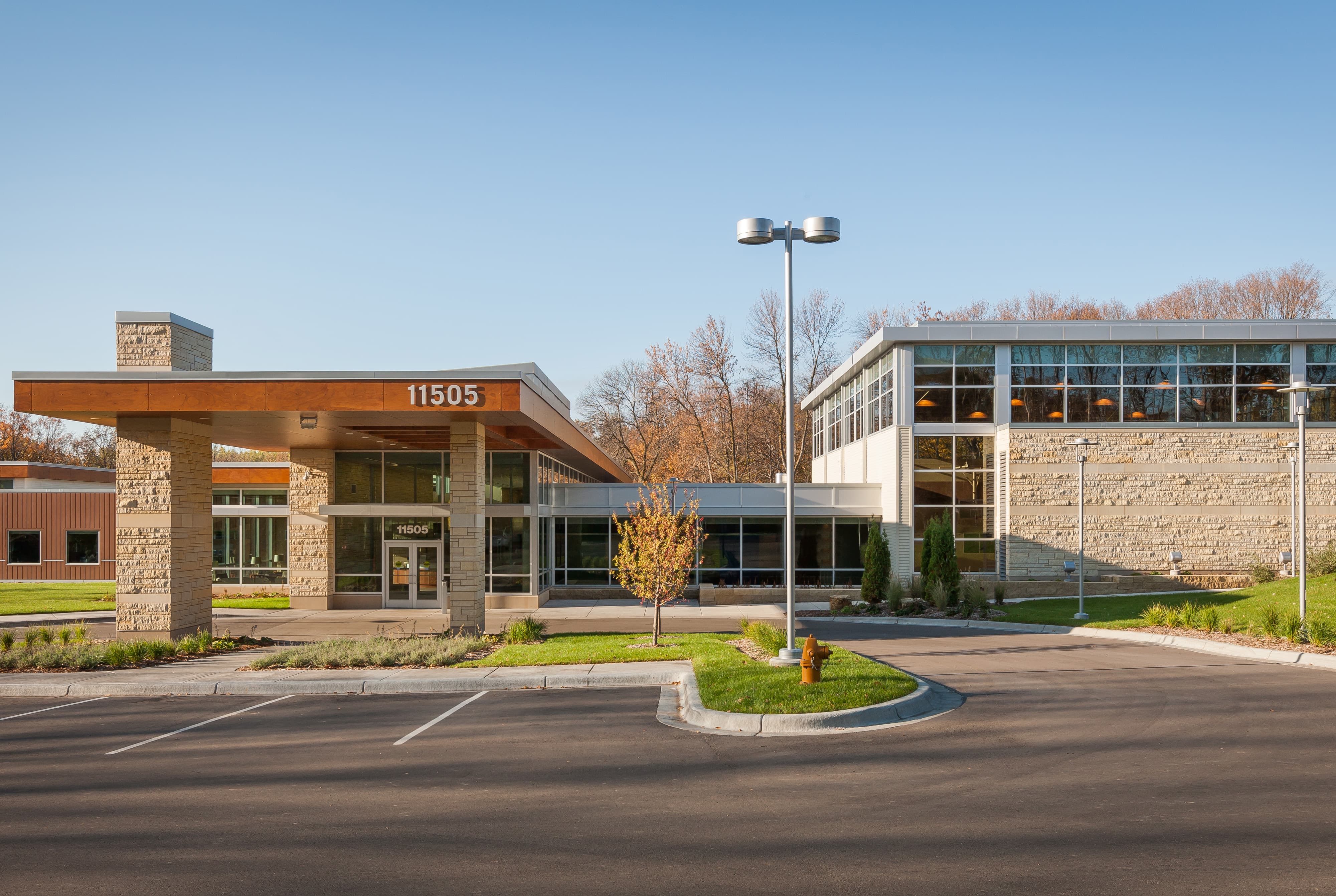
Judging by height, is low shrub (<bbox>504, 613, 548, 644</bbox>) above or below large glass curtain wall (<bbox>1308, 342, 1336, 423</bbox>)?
below

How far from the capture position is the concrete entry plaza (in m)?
6.36

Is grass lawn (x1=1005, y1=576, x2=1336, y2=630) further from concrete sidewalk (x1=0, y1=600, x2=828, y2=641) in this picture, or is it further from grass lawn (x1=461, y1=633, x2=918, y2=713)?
grass lawn (x1=461, y1=633, x2=918, y2=713)

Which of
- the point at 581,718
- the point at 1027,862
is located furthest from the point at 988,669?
the point at 1027,862

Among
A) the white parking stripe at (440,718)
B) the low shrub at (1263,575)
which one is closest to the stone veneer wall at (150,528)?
the white parking stripe at (440,718)

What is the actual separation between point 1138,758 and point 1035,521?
23.4m

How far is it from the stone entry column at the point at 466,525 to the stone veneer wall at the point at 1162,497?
19.0 metres


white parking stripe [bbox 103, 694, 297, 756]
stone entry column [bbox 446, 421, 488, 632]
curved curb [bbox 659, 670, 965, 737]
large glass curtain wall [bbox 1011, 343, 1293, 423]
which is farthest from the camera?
large glass curtain wall [bbox 1011, 343, 1293, 423]

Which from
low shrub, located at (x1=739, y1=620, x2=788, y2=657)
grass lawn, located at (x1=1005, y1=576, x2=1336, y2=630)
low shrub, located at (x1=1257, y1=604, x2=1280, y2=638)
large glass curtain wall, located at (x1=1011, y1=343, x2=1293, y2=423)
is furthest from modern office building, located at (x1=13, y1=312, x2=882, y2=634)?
low shrub, located at (x1=1257, y1=604, x2=1280, y2=638)

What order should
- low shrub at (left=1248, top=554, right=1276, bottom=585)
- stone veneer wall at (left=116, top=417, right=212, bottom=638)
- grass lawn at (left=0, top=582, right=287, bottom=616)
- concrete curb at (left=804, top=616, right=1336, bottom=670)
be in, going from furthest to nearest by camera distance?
grass lawn at (left=0, top=582, right=287, bottom=616) < low shrub at (left=1248, top=554, right=1276, bottom=585) < stone veneer wall at (left=116, top=417, right=212, bottom=638) < concrete curb at (left=804, top=616, right=1336, bottom=670)

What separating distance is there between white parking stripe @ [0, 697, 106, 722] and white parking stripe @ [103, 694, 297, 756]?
2764 mm

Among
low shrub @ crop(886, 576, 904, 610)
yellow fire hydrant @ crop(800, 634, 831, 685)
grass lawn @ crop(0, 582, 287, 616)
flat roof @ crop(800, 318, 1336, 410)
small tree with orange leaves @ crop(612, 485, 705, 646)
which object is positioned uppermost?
flat roof @ crop(800, 318, 1336, 410)

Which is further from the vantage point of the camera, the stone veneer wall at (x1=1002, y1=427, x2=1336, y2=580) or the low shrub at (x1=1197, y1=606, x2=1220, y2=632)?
the stone veneer wall at (x1=1002, y1=427, x2=1336, y2=580)

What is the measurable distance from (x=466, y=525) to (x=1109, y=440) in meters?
21.9

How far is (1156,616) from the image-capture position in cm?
2061
